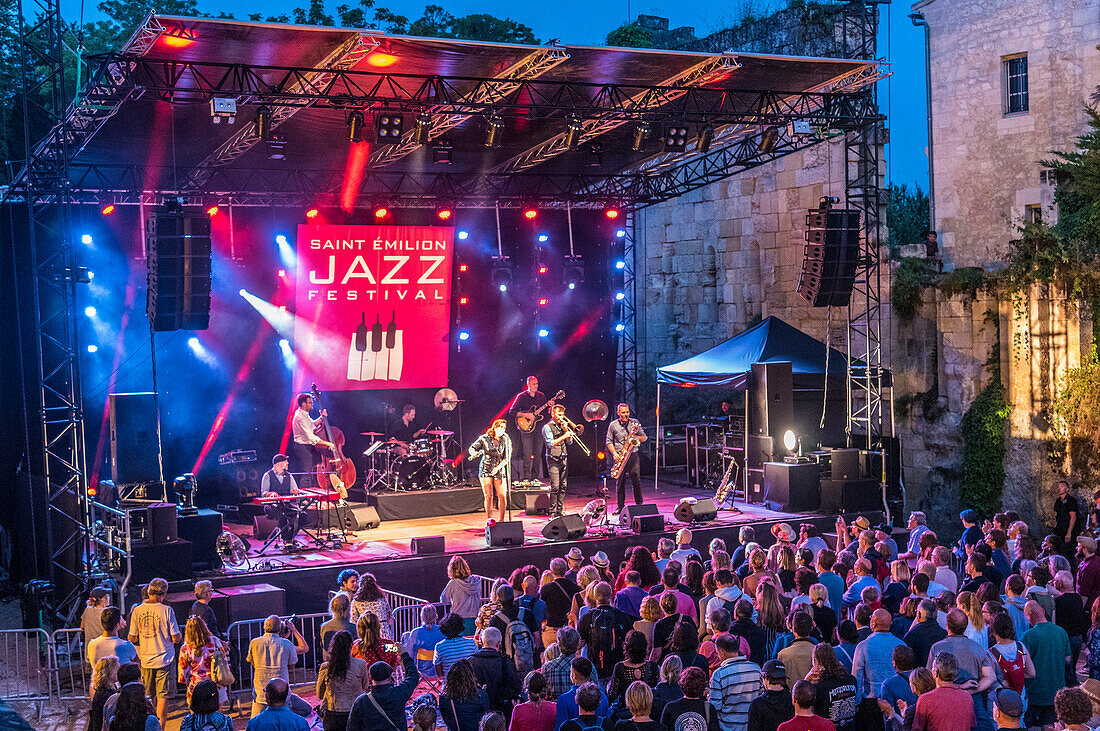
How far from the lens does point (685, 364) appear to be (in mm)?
19266

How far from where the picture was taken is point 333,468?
15203 mm

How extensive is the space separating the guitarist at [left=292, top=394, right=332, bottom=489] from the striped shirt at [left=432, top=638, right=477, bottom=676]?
790 cm

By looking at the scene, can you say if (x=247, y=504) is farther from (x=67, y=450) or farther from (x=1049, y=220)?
(x=1049, y=220)

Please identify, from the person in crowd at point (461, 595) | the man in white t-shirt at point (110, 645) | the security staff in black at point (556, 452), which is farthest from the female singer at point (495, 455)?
the man in white t-shirt at point (110, 645)

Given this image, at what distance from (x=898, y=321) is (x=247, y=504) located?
11.8 m

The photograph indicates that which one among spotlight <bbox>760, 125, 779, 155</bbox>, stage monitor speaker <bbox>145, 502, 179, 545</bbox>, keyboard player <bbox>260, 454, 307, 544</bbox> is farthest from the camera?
spotlight <bbox>760, 125, 779, 155</bbox>

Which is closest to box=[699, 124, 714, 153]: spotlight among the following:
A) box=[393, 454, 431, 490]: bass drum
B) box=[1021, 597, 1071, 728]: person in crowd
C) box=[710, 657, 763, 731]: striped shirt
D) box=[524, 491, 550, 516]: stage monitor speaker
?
box=[524, 491, 550, 516]: stage monitor speaker

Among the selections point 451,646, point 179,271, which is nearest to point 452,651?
point 451,646

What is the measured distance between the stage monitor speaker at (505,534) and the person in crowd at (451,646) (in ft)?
20.2

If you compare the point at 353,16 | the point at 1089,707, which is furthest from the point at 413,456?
the point at 353,16

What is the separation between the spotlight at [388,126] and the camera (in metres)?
13.6

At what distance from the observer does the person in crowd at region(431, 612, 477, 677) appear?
23.5ft

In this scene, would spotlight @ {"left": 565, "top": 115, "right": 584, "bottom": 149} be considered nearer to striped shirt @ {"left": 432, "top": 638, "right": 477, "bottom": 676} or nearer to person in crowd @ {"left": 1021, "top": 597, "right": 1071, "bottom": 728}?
striped shirt @ {"left": 432, "top": 638, "right": 477, "bottom": 676}

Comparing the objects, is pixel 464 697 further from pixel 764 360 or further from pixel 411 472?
pixel 764 360
